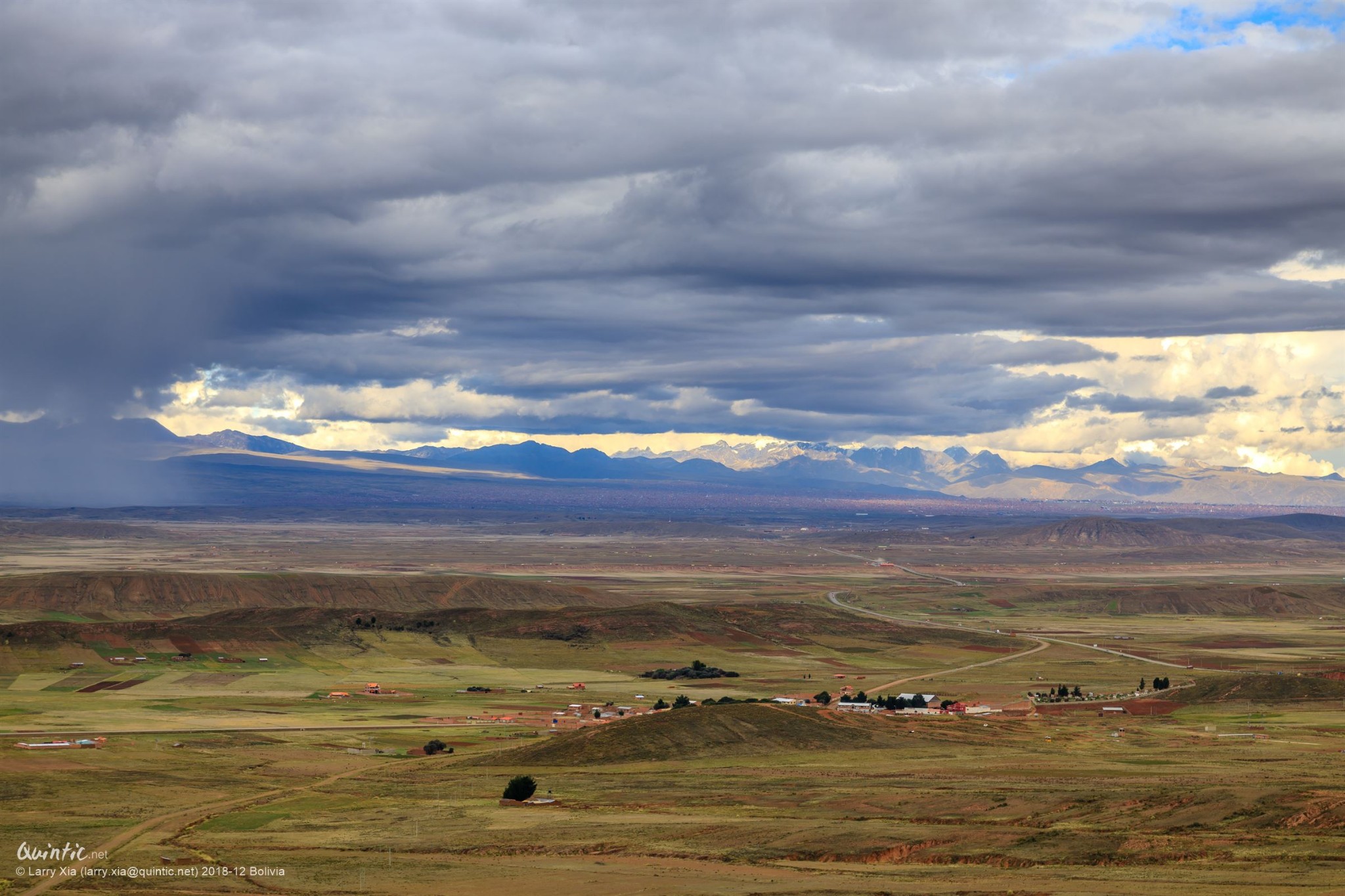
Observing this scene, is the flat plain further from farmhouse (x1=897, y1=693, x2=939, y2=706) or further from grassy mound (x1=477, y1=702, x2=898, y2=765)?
farmhouse (x1=897, y1=693, x2=939, y2=706)

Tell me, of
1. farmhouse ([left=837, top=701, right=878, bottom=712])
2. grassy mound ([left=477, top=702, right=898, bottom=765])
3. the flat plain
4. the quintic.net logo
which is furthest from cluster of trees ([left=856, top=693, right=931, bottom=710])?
the quintic.net logo

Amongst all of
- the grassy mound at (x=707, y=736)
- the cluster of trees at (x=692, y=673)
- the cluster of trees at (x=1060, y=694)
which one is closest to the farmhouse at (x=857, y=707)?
the grassy mound at (x=707, y=736)

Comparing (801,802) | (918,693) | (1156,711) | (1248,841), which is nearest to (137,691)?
(918,693)

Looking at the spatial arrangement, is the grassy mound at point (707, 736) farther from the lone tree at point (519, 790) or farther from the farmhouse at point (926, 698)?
the farmhouse at point (926, 698)

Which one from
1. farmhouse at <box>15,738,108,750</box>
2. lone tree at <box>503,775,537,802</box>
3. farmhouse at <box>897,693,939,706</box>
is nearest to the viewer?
lone tree at <box>503,775,537,802</box>

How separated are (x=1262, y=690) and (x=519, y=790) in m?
98.9

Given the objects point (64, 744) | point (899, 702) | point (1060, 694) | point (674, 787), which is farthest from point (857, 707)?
point (64, 744)

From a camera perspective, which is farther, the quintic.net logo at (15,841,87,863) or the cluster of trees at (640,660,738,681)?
the cluster of trees at (640,660,738,681)

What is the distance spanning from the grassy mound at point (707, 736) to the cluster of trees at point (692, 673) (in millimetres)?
60341

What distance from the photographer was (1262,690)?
150125mm

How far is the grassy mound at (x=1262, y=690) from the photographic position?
148 meters

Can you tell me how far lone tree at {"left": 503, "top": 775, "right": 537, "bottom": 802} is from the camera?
8444 cm

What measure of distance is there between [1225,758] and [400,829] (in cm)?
6149

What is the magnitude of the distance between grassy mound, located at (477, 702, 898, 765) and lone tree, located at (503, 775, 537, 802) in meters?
17.8
